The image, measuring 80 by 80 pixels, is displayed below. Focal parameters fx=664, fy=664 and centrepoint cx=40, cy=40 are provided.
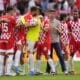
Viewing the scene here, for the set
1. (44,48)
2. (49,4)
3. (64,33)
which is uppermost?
(49,4)

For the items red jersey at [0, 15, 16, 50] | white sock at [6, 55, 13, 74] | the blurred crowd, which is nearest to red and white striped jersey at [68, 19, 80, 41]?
red jersey at [0, 15, 16, 50]

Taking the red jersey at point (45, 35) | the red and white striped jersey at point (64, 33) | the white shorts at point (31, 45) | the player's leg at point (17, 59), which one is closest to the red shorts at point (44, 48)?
the red jersey at point (45, 35)

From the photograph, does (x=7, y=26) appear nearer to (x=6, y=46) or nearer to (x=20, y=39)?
(x=6, y=46)

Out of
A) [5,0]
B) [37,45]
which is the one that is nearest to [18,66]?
[37,45]

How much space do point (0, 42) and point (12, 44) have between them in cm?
43

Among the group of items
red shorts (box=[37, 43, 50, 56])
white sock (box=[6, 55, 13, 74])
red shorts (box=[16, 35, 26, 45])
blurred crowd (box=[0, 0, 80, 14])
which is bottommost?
white sock (box=[6, 55, 13, 74])

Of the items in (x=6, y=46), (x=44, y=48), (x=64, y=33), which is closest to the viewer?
(x=6, y=46)

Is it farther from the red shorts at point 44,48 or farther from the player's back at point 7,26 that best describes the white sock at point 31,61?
the player's back at point 7,26

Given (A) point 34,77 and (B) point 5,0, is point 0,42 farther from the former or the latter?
(B) point 5,0

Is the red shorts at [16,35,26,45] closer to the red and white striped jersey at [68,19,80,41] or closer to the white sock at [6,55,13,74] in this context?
the white sock at [6,55,13,74]

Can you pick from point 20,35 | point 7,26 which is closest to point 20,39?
point 20,35

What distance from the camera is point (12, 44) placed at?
76.3 feet

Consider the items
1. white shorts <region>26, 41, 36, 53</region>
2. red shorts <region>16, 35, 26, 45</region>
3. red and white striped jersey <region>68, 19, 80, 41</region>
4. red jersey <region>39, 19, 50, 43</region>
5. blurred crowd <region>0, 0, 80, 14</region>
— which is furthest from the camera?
blurred crowd <region>0, 0, 80, 14</region>

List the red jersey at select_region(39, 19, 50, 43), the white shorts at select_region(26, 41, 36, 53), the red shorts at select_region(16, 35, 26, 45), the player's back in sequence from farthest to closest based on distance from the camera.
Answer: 1. the red jersey at select_region(39, 19, 50, 43)
2. the red shorts at select_region(16, 35, 26, 45)
3. the white shorts at select_region(26, 41, 36, 53)
4. the player's back
